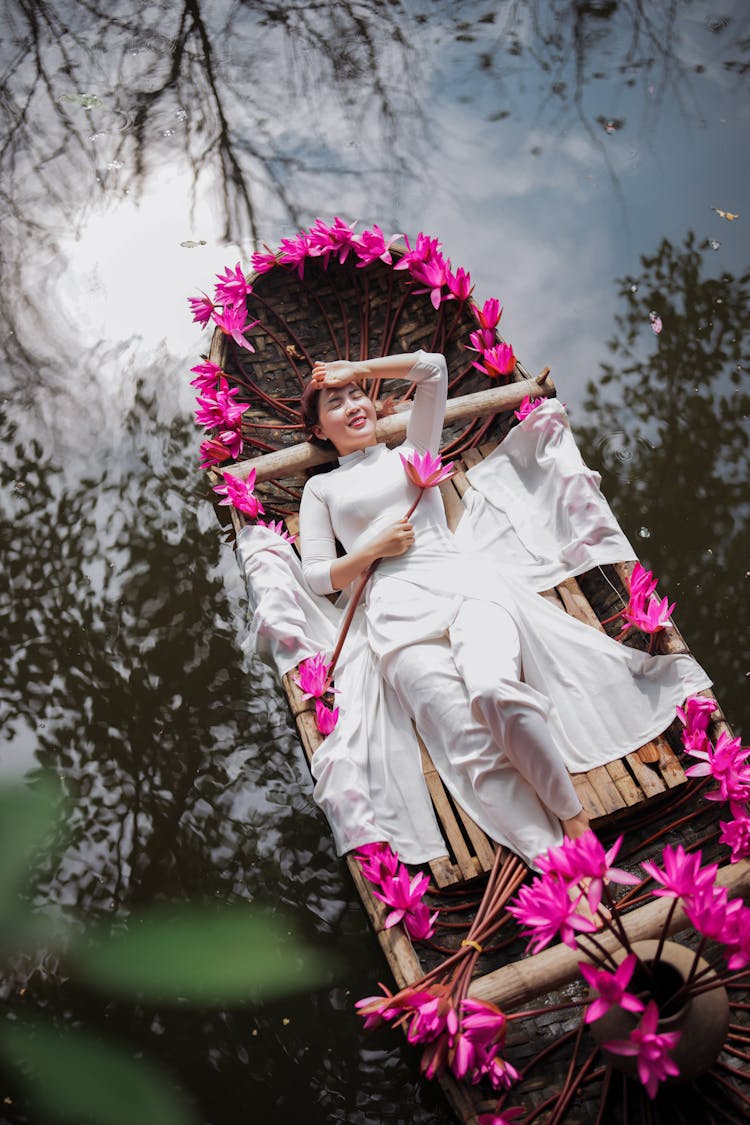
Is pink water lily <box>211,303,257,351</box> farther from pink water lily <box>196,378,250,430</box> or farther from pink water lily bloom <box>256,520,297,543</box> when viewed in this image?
pink water lily bloom <box>256,520,297,543</box>

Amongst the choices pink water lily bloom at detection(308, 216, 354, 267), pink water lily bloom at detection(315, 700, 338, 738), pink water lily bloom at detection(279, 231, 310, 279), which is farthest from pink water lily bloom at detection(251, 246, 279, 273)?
pink water lily bloom at detection(315, 700, 338, 738)

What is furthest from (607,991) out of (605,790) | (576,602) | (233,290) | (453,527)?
(233,290)

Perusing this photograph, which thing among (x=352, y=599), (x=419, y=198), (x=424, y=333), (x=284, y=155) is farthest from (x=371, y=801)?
(x=284, y=155)

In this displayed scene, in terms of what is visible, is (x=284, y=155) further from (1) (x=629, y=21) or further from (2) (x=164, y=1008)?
(2) (x=164, y=1008)

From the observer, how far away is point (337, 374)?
2.75 meters

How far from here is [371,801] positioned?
2.34 meters

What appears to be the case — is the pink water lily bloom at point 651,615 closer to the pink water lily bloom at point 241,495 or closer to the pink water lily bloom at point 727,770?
the pink water lily bloom at point 727,770

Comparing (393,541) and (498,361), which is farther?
(498,361)

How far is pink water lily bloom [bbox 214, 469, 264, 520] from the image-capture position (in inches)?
112

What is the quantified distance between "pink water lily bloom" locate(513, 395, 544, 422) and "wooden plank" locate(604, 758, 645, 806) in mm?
1083

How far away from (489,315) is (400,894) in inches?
71.6

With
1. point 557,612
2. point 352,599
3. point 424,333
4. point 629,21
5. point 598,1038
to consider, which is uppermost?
point 629,21

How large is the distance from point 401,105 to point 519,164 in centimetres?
68

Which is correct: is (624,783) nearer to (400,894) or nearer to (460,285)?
(400,894)
